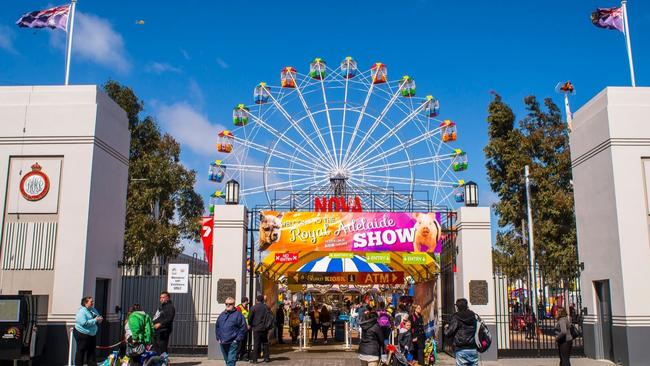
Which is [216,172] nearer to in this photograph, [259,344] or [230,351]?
[259,344]

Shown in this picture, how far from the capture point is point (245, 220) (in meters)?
18.6

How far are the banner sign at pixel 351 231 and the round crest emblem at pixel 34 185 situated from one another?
246 inches

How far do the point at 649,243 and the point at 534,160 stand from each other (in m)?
21.3

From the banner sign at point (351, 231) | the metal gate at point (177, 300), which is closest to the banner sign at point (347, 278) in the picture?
the metal gate at point (177, 300)

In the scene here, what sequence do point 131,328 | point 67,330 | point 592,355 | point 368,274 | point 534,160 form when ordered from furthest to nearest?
point 534,160, point 368,274, point 592,355, point 67,330, point 131,328

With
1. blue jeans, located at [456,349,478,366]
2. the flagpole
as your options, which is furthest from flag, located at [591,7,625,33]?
blue jeans, located at [456,349,478,366]

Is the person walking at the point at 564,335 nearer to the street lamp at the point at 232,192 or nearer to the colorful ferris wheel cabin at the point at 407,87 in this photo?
the street lamp at the point at 232,192

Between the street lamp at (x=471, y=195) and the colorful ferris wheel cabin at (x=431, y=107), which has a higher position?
the colorful ferris wheel cabin at (x=431, y=107)

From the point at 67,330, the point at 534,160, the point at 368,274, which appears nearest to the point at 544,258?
the point at 534,160

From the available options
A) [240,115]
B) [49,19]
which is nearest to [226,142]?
[240,115]

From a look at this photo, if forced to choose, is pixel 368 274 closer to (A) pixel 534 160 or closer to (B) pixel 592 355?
(B) pixel 592 355

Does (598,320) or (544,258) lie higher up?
(544,258)

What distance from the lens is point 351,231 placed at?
1942cm

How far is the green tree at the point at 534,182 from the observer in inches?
1324
